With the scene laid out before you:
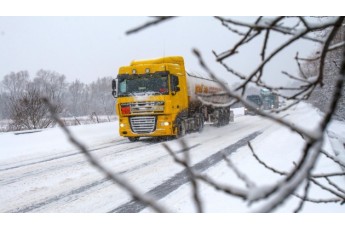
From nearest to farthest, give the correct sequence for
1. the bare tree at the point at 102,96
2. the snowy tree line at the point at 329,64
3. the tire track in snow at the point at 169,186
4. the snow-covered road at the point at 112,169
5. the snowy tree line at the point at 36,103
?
the snowy tree line at the point at 329,64 < the tire track in snow at the point at 169,186 < the snow-covered road at the point at 112,169 < the bare tree at the point at 102,96 < the snowy tree line at the point at 36,103

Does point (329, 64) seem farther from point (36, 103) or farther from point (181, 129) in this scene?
point (36, 103)

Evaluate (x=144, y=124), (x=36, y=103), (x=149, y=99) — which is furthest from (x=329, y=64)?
(x=36, y=103)

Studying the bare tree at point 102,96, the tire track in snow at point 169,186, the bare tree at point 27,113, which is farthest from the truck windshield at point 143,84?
the bare tree at point 27,113

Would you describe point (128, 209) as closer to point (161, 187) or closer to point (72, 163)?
point (161, 187)

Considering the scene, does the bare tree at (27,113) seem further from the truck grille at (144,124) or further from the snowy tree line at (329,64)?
the snowy tree line at (329,64)

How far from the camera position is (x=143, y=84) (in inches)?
468

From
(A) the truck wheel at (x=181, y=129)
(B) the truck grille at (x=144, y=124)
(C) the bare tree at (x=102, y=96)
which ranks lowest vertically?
(A) the truck wheel at (x=181, y=129)

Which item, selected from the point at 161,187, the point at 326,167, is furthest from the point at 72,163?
the point at 326,167

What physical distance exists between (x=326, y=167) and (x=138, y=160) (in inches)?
163

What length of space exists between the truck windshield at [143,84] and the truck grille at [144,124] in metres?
0.87

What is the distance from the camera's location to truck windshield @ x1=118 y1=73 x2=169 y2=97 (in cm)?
1176

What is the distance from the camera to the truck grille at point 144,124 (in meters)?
12.0

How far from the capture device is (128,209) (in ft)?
15.0

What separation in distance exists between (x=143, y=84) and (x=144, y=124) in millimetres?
1389
